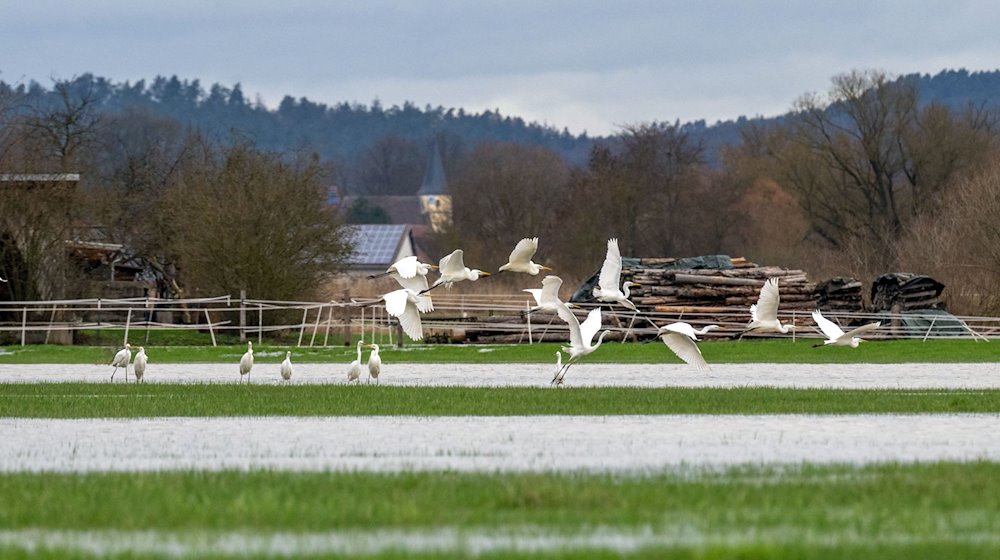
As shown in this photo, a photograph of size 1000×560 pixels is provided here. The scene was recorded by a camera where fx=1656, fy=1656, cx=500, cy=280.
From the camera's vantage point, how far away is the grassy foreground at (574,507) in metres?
7.73

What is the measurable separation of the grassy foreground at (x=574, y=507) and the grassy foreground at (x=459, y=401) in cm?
683

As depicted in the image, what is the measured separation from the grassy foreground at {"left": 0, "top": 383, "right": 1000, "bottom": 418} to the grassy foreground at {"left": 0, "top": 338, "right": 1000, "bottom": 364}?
13.9 m

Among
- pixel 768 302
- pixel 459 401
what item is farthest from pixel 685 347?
pixel 459 401

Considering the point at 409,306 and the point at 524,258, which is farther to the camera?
the point at 524,258

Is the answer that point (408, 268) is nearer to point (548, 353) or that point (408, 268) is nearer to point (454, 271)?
point (454, 271)

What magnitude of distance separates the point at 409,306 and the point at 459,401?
6739 millimetres

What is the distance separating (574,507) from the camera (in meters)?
9.13

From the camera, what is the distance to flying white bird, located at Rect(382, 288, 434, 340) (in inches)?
994

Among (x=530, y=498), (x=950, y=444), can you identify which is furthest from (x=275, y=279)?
(x=530, y=498)

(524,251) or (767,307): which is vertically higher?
(524,251)

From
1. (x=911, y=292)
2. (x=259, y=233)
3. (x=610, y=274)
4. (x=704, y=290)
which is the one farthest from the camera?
(x=911, y=292)

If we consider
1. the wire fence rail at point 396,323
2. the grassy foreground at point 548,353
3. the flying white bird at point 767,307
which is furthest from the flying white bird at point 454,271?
the wire fence rail at point 396,323

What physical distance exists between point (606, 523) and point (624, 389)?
45.2 feet

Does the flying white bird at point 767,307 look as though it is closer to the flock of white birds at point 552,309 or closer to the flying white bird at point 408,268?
the flock of white birds at point 552,309
